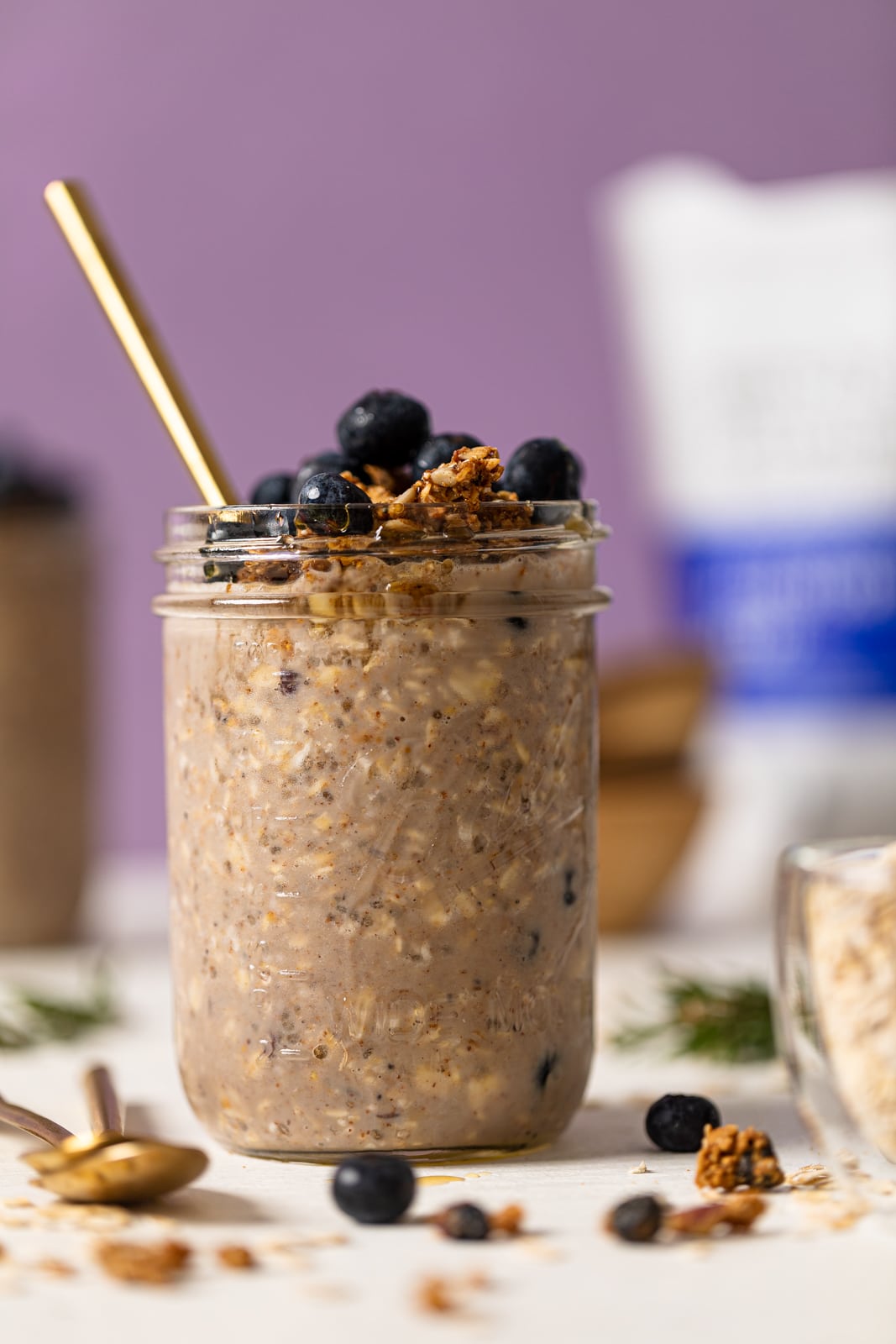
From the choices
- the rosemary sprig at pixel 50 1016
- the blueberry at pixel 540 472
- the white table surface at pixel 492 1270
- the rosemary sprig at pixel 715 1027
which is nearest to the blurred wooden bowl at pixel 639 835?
the rosemary sprig at pixel 715 1027

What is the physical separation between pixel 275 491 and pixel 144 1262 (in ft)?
1.51

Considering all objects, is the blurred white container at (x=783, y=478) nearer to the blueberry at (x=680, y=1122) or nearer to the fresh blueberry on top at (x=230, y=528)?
the blueberry at (x=680, y=1122)

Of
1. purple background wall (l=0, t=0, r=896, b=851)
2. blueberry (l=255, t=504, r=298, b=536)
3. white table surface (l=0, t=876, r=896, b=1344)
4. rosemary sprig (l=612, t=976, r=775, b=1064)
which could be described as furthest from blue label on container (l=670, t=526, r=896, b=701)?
blueberry (l=255, t=504, r=298, b=536)

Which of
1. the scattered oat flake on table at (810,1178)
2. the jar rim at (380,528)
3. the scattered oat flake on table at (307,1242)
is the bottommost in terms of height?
the scattered oat flake on table at (810,1178)

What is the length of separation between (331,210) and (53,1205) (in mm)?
2163

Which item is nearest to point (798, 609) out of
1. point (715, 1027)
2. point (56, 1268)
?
point (715, 1027)

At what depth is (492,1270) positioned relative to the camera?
0.81 m

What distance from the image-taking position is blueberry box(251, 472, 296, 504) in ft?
3.40

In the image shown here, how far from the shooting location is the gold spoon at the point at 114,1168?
0.90 metres

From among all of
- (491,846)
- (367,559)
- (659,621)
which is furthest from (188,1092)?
(659,621)

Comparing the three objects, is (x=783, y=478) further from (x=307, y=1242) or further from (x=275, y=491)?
(x=307, y=1242)

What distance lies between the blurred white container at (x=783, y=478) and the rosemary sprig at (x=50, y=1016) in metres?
1.09

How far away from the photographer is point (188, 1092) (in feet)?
3.40

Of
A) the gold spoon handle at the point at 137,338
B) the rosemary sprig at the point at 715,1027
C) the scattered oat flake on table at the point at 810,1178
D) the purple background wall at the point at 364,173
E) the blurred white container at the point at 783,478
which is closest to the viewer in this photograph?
the scattered oat flake on table at the point at 810,1178
